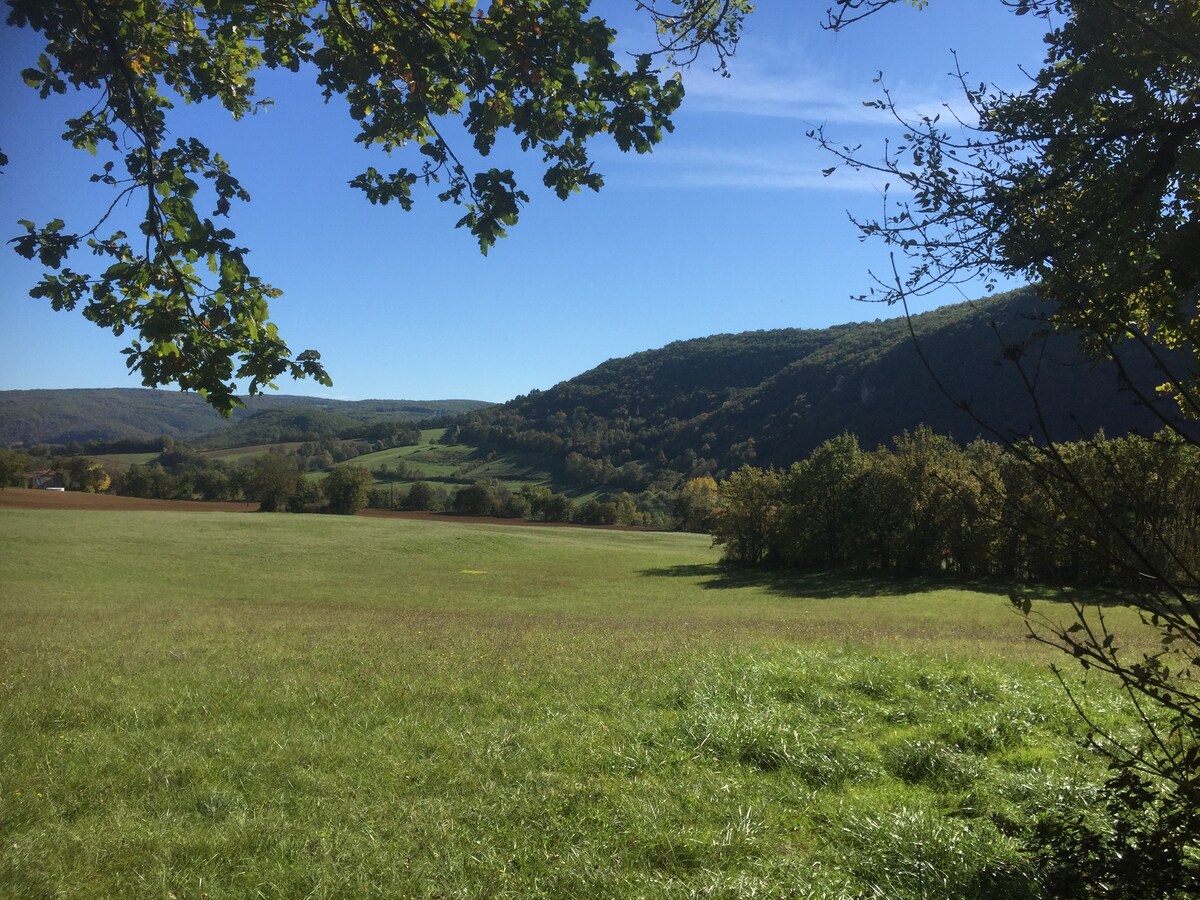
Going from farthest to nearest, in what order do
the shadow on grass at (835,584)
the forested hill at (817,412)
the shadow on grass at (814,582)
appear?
the forested hill at (817,412), the shadow on grass at (814,582), the shadow on grass at (835,584)

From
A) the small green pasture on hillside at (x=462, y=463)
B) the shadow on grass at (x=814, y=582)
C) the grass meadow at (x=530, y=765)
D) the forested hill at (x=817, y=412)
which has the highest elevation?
the forested hill at (x=817, y=412)

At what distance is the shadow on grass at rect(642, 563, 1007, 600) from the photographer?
1642 inches

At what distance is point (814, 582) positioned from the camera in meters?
47.9

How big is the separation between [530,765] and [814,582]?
4493 cm

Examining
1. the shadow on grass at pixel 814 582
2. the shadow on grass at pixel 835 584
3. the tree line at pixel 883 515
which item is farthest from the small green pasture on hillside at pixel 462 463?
the shadow on grass at pixel 835 584

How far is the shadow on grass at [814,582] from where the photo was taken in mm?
41719

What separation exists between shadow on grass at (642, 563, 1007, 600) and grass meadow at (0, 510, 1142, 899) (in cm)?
2911

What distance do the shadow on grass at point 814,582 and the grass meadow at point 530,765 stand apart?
2911 centimetres

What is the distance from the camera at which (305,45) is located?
19.5ft

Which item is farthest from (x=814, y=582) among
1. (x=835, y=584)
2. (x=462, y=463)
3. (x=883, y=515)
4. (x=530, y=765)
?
(x=462, y=463)

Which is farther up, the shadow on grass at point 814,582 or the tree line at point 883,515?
the tree line at point 883,515

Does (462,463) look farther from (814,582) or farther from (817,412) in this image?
(814,582)

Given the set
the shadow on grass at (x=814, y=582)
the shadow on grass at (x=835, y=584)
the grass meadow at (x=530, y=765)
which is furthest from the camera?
the shadow on grass at (x=814, y=582)

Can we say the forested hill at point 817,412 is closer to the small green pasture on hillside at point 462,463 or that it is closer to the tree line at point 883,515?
the small green pasture on hillside at point 462,463
